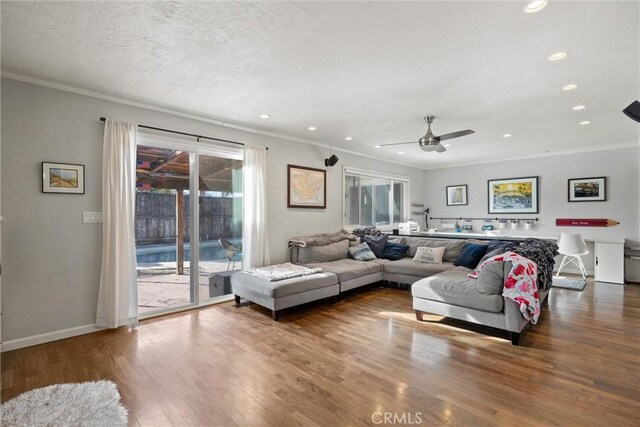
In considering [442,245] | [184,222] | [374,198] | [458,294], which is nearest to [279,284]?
[184,222]

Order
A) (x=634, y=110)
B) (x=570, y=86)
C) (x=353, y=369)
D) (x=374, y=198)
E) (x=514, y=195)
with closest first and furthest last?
1. (x=353, y=369)
2. (x=634, y=110)
3. (x=570, y=86)
4. (x=514, y=195)
5. (x=374, y=198)

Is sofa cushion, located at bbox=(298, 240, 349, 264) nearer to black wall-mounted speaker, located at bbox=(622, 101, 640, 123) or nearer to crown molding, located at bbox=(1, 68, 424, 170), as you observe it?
crown molding, located at bbox=(1, 68, 424, 170)

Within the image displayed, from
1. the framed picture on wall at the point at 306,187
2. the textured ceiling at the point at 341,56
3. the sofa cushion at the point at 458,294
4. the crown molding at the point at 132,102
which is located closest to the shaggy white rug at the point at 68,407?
the textured ceiling at the point at 341,56

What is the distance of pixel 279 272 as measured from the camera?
13.5 feet

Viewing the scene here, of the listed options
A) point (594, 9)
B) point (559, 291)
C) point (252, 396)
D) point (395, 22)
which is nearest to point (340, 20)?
point (395, 22)

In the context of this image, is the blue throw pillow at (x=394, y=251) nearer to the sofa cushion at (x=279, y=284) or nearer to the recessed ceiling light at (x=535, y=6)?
the sofa cushion at (x=279, y=284)

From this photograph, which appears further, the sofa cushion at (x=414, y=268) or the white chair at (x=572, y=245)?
the white chair at (x=572, y=245)

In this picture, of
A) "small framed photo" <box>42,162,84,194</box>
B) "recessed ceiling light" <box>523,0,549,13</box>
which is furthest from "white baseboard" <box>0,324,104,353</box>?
"recessed ceiling light" <box>523,0,549,13</box>

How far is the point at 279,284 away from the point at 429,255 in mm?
2793

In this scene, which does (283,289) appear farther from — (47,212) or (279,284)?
(47,212)

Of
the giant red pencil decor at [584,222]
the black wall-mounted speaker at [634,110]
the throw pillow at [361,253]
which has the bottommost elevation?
the throw pillow at [361,253]

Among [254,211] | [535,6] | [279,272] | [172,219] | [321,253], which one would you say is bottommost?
[279,272]
